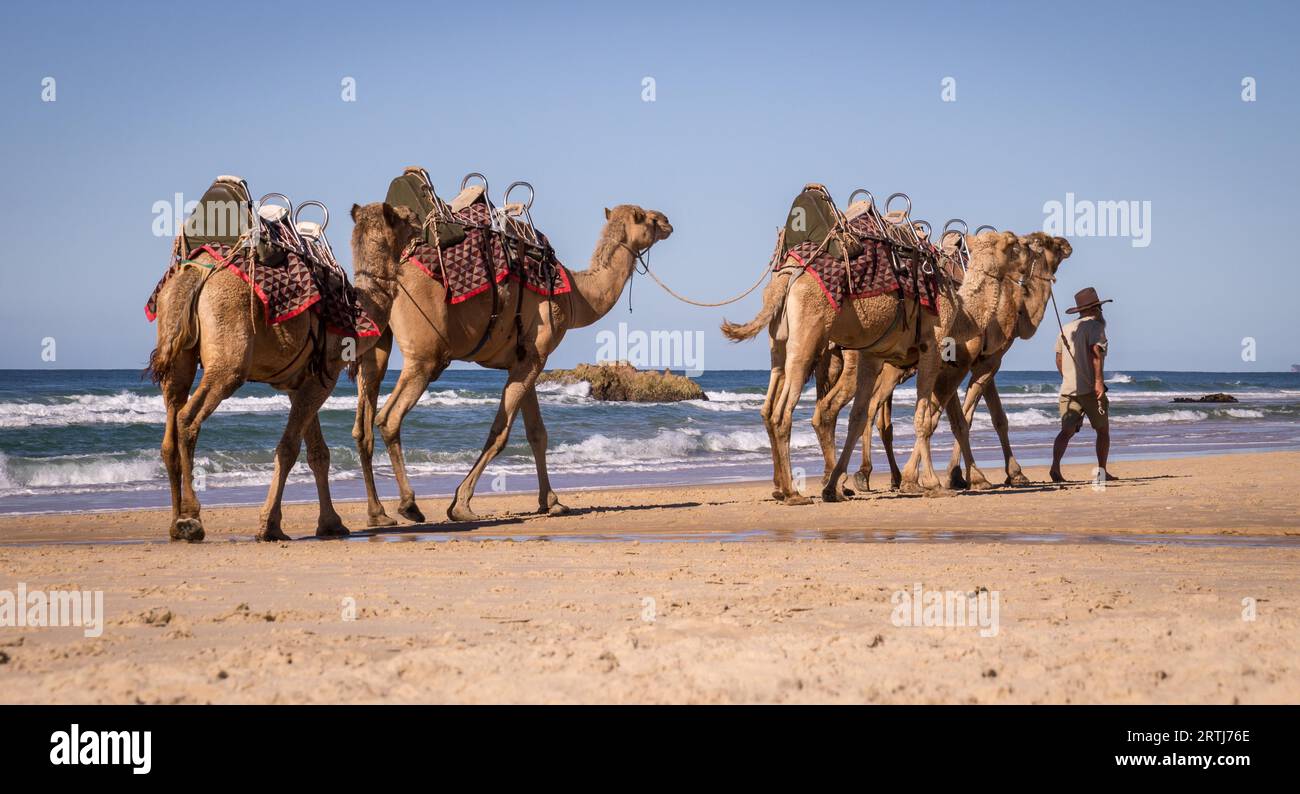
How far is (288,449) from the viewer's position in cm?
1014

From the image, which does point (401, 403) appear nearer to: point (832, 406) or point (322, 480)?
point (322, 480)

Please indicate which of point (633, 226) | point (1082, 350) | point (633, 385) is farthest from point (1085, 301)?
point (633, 385)

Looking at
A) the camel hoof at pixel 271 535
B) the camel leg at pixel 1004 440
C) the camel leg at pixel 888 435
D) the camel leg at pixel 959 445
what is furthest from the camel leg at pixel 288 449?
the camel leg at pixel 1004 440

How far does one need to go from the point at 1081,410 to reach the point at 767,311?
531cm

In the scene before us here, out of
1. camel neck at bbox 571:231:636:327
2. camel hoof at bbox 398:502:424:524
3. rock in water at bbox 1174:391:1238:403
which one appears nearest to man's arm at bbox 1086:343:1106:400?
camel neck at bbox 571:231:636:327

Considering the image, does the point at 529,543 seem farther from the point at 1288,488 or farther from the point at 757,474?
the point at 757,474

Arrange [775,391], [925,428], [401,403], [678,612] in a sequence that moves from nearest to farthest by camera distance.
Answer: [678,612] < [401,403] < [775,391] < [925,428]

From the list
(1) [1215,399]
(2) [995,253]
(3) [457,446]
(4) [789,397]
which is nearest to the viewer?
(4) [789,397]

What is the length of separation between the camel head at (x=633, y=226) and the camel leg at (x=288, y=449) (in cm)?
406

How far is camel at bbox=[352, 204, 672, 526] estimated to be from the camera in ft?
37.3

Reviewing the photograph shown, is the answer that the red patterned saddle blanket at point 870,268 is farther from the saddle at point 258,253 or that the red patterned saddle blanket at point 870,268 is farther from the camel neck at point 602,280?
the saddle at point 258,253

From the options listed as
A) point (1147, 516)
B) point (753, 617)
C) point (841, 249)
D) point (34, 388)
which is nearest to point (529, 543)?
point (753, 617)

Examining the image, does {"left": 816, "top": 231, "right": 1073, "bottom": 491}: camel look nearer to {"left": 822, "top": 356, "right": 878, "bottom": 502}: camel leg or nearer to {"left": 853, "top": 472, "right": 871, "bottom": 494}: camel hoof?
{"left": 853, "top": 472, "right": 871, "bottom": 494}: camel hoof
